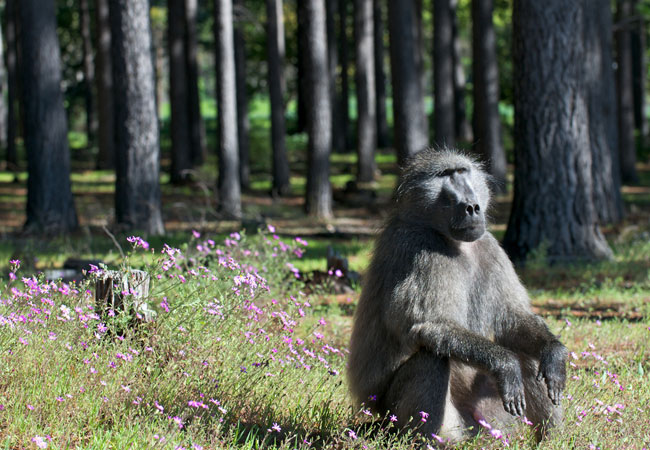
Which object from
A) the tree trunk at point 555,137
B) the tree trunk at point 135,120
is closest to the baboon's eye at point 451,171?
the tree trunk at point 555,137

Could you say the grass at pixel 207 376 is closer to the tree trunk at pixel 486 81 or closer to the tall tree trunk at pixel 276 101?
the tall tree trunk at pixel 276 101

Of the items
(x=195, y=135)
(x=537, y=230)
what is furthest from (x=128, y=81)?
(x=195, y=135)

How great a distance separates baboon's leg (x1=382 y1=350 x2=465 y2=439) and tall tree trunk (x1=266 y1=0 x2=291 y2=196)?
53.7 feet

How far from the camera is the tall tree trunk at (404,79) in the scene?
56.6 feet

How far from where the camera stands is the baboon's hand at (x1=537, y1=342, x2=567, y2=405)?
4363mm

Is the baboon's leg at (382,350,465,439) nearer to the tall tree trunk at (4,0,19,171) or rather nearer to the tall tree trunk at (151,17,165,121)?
the tall tree trunk at (4,0,19,171)

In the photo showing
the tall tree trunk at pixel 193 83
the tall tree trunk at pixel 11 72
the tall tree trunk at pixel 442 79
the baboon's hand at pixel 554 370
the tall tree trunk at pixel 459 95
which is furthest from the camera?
the tall tree trunk at pixel 459 95

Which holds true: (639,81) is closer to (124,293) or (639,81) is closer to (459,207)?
(459,207)

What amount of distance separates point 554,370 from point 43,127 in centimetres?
1111

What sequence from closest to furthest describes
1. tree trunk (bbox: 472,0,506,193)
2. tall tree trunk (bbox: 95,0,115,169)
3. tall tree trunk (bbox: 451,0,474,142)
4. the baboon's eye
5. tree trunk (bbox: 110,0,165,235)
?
the baboon's eye, tree trunk (bbox: 110,0,165,235), tree trunk (bbox: 472,0,506,193), tall tree trunk (bbox: 95,0,115,169), tall tree trunk (bbox: 451,0,474,142)

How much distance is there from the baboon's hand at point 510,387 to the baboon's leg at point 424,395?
0.99 ft

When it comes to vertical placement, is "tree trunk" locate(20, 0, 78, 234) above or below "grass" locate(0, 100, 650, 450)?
above

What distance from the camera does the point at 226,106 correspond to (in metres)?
17.2

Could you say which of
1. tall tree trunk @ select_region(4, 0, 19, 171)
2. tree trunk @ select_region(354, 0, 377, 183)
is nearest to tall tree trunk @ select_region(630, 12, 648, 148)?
tree trunk @ select_region(354, 0, 377, 183)
